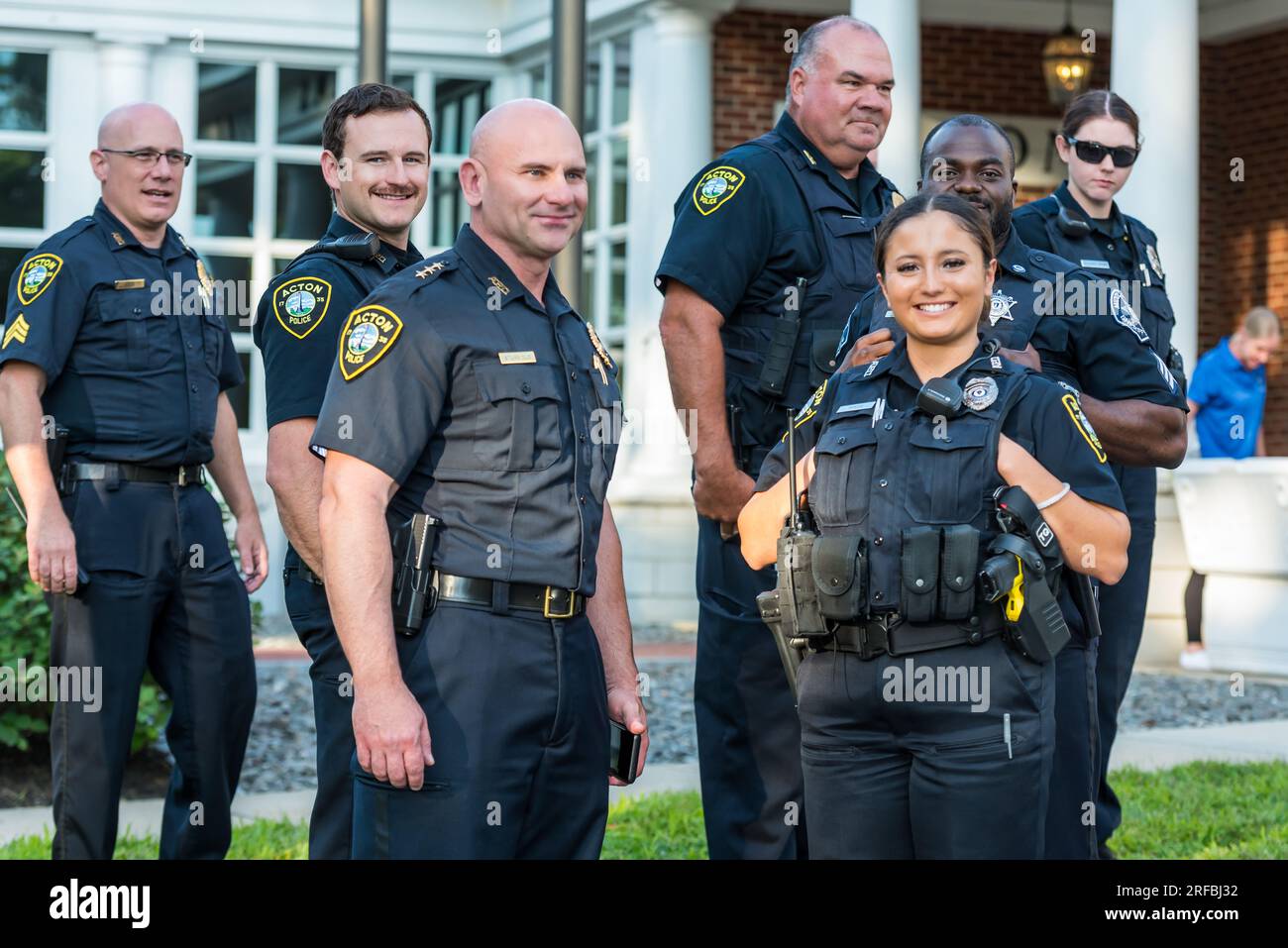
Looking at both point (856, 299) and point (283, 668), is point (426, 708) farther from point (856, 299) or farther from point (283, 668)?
point (283, 668)

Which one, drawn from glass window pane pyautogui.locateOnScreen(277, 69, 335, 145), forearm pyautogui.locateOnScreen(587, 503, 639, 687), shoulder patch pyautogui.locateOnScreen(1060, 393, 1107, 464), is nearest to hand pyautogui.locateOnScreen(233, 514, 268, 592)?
forearm pyautogui.locateOnScreen(587, 503, 639, 687)

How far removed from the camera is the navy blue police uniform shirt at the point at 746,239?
4.42m

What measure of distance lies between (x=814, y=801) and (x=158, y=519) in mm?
2327

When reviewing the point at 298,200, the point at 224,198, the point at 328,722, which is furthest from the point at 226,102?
the point at 328,722

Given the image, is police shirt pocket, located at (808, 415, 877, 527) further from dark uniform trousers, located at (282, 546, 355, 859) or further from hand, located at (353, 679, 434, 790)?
dark uniform trousers, located at (282, 546, 355, 859)

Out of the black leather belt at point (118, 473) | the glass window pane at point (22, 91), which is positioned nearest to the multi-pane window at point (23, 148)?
the glass window pane at point (22, 91)

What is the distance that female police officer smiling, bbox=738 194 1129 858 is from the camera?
3.14m

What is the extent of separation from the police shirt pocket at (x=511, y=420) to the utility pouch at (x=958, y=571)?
2.58 ft

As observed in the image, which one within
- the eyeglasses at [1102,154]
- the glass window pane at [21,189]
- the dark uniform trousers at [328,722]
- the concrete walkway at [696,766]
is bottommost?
the concrete walkway at [696,766]

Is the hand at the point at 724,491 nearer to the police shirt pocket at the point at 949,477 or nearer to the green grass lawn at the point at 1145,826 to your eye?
the police shirt pocket at the point at 949,477

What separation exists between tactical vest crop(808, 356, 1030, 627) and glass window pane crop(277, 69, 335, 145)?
424 inches

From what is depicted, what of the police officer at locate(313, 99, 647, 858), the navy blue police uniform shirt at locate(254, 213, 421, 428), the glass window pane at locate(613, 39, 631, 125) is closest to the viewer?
the police officer at locate(313, 99, 647, 858)

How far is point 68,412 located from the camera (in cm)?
483

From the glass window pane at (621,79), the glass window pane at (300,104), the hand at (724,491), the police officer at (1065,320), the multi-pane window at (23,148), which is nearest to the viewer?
the police officer at (1065,320)
